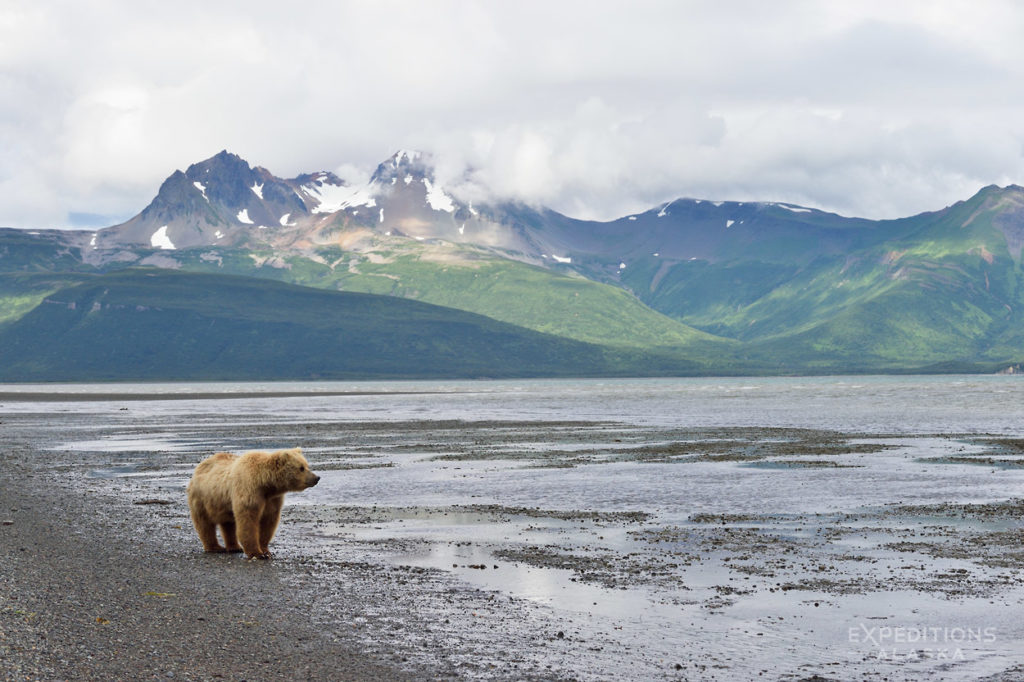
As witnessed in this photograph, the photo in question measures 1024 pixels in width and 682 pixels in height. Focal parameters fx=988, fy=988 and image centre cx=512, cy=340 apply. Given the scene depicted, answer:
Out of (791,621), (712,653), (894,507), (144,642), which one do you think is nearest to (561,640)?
(712,653)

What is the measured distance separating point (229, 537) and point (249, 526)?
4.63 ft

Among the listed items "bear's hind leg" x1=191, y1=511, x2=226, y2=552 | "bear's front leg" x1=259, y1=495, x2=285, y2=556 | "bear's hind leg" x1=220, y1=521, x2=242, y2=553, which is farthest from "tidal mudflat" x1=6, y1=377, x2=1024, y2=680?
"bear's hind leg" x1=220, y1=521, x2=242, y2=553

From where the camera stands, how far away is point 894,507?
33.2 metres

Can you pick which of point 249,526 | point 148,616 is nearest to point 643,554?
point 249,526

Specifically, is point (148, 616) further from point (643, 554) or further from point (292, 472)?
point (643, 554)

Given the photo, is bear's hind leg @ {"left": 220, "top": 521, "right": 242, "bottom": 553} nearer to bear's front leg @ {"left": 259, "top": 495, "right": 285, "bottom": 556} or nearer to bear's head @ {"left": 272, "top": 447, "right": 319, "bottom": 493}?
bear's front leg @ {"left": 259, "top": 495, "right": 285, "bottom": 556}

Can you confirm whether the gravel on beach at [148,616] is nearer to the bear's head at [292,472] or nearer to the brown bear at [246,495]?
the brown bear at [246,495]

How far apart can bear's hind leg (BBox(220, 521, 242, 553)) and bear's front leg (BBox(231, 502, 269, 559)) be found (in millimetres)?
792

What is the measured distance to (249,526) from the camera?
23.1 meters

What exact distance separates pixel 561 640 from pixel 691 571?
6864 mm

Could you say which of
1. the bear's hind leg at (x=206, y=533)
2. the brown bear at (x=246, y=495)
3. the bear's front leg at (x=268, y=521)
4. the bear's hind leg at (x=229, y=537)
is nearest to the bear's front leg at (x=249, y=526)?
the brown bear at (x=246, y=495)

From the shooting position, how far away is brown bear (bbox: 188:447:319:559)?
76.3ft

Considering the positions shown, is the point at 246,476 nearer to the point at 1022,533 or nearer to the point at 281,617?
the point at 281,617

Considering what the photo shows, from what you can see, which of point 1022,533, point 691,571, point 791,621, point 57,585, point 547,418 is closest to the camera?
point 791,621
